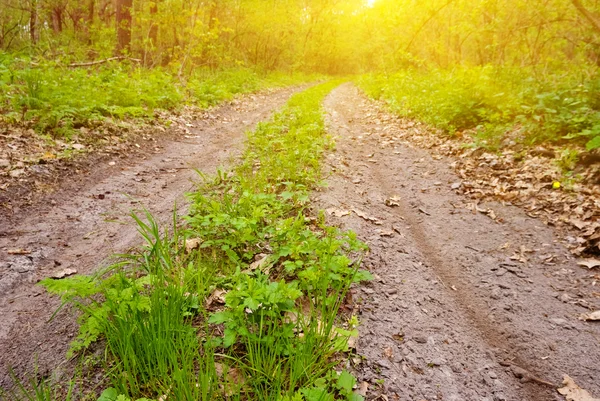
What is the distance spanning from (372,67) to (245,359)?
49.1m

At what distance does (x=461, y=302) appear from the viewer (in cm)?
312

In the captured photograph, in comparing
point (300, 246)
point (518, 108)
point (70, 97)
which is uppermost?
point (518, 108)

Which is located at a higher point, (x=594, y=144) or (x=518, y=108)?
(x=518, y=108)

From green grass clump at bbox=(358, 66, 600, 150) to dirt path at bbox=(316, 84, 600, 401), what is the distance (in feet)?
7.74

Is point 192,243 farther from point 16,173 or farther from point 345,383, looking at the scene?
point 16,173

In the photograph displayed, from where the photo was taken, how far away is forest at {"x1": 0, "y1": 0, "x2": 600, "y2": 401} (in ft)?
6.91

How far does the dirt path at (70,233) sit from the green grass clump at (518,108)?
565cm

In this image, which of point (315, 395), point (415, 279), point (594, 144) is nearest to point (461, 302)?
point (415, 279)

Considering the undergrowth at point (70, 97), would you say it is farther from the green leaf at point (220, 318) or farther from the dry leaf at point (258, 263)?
the green leaf at point (220, 318)

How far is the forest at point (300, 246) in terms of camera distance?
211 cm

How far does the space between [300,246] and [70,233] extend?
247 cm

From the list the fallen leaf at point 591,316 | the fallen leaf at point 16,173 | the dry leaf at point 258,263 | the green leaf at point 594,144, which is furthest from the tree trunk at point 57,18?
the fallen leaf at point 591,316

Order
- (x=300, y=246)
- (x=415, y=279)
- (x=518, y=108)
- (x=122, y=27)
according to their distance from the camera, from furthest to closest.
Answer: (x=122, y=27) → (x=518, y=108) → (x=415, y=279) → (x=300, y=246)

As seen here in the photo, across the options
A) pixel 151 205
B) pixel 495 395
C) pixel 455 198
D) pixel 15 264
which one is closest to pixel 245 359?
pixel 495 395
